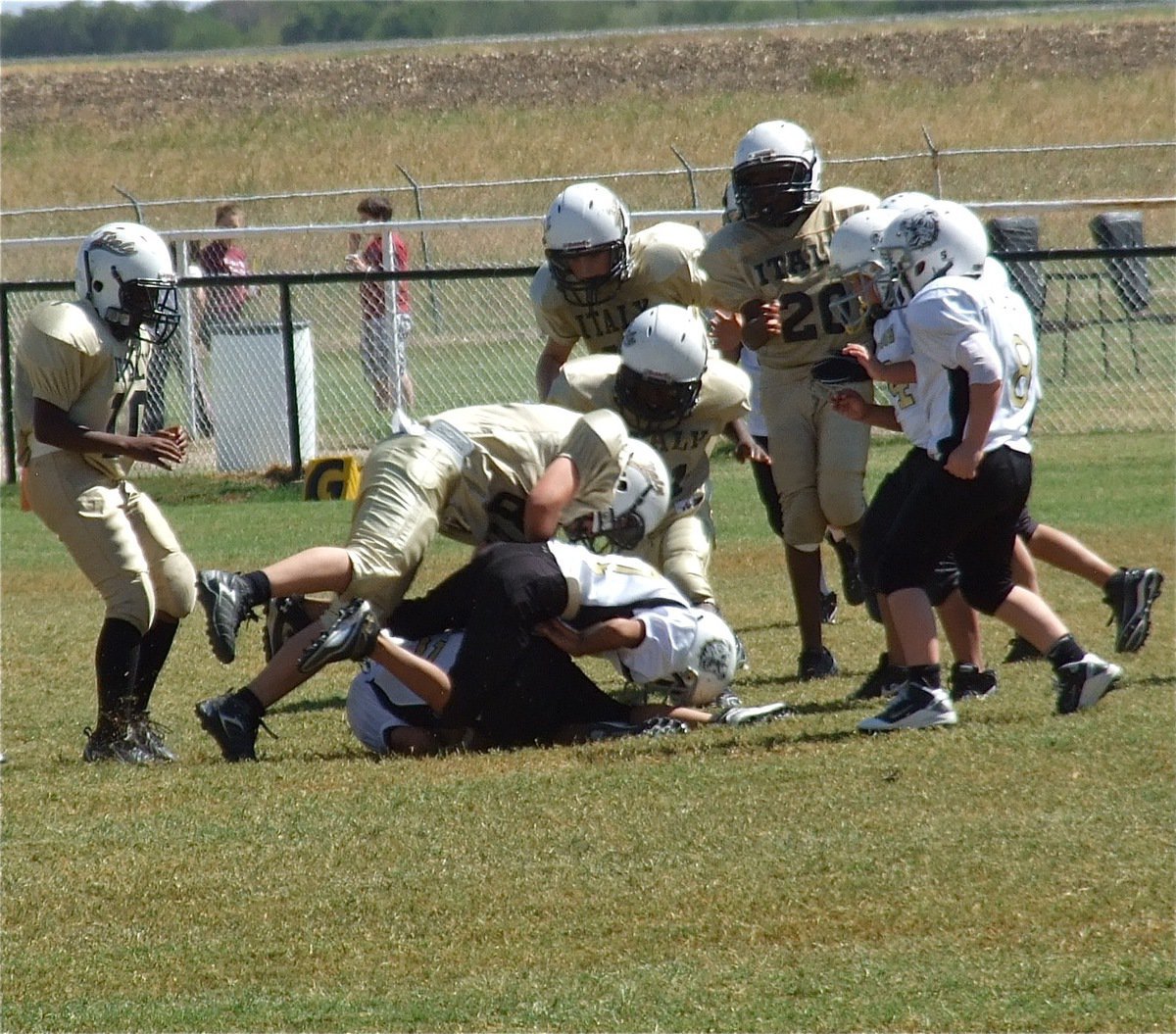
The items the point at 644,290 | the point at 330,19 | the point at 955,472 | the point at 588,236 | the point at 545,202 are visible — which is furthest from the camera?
the point at 330,19

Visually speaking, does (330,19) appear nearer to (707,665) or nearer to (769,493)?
(769,493)

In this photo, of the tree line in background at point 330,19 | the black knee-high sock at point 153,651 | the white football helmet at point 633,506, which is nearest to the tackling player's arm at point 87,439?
the black knee-high sock at point 153,651

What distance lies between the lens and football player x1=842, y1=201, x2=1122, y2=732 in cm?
621

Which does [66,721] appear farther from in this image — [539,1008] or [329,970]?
[539,1008]

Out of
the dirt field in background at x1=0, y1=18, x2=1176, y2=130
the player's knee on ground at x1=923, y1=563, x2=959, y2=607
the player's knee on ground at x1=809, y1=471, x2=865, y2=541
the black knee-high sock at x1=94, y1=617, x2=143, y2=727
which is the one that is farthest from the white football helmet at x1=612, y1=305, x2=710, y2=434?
the dirt field in background at x1=0, y1=18, x2=1176, y2=130

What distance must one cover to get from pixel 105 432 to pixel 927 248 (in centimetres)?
298

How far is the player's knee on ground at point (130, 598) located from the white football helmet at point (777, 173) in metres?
3.01

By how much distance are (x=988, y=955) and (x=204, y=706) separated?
3.21 meters

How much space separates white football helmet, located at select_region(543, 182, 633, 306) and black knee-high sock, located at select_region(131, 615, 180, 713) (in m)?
2.35

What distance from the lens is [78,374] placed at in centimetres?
654

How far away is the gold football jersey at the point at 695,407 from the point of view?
7.58 m

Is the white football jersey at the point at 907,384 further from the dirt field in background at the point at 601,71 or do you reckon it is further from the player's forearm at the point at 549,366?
the dirt field in background at the point at 601,71

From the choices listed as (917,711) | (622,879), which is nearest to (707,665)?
(917,711)

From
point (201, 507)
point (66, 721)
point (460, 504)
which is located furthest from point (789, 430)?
point (201, 507)
